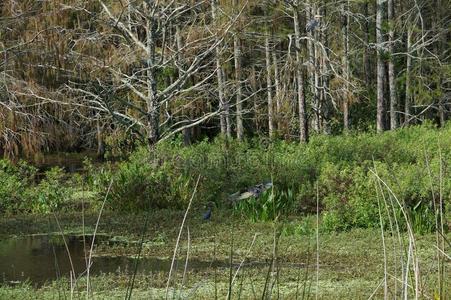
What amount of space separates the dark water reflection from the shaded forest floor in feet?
0.65

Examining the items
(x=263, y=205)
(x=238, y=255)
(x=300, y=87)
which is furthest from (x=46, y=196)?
(x=300, y=87)

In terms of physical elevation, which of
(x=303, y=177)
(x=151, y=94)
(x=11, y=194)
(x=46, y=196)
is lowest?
(x=46, y=196)

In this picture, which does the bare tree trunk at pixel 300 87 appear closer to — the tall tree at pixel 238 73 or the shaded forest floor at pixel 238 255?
the tall tree at pixel 238 73

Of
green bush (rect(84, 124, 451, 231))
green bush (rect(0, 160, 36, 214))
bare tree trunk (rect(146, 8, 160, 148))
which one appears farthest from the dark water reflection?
bare tree trunk (rect(146, 8, 160, 148))

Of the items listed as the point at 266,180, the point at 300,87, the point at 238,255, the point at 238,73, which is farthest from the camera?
the point at 238,73

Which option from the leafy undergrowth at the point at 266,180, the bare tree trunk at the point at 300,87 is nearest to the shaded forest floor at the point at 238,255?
the leafy undergrowth at the point at 266,180

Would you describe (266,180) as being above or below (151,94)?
below

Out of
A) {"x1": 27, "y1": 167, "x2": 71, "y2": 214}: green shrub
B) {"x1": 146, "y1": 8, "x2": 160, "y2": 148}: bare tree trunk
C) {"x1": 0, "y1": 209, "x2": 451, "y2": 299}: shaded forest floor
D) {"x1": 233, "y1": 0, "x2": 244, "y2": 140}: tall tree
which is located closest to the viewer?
{"x1": 0, "y1": 209, "x2": 451, "y2": 299}: shaded forest floor

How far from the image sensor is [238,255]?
8945mm

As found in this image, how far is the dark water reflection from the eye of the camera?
26.5 feet

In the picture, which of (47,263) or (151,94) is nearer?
(47,263)

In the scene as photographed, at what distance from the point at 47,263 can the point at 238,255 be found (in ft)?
6.72

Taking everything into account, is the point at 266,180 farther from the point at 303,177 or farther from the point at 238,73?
the point at 238,73

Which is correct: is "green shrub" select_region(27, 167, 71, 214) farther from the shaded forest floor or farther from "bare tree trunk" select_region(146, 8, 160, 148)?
"bare tree trunk" select_region(146, 8, 160, 148)
